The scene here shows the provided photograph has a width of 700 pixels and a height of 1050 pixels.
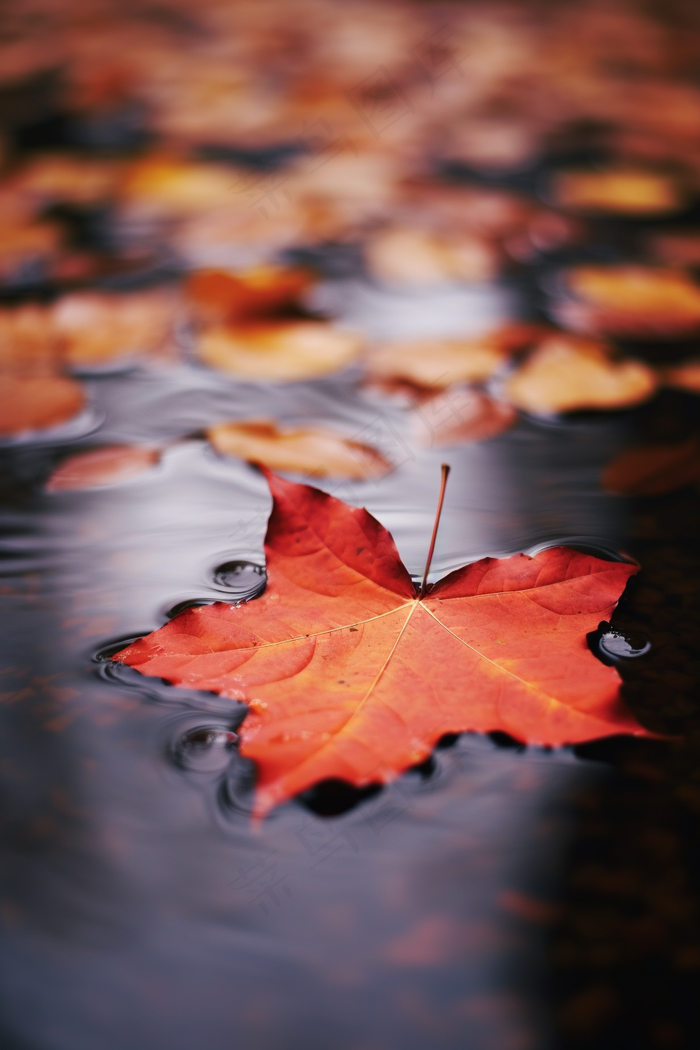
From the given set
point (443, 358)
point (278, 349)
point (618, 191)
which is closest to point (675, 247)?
point (618, 191)

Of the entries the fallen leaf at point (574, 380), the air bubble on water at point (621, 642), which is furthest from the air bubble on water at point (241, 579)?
the fallen leaf at point (574, 380)

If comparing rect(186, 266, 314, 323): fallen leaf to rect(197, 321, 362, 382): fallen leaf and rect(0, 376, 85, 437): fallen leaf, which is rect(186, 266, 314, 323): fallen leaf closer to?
rect(197, 321, 362, 382): fallen leaf

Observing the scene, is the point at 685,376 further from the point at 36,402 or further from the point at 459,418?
the point at 36,402

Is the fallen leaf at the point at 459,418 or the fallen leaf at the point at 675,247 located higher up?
the fallen leaf at the point at 675,247

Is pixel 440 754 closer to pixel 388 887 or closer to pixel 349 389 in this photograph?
pixel 388 887

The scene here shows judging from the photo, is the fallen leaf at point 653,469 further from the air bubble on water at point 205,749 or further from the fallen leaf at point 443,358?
the air bubble on water at point 205,749

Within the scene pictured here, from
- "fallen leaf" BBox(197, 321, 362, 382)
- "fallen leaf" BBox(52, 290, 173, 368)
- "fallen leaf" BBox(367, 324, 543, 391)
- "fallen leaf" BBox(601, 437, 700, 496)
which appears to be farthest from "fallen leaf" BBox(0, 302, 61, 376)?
"fallen leaf" BBox(601, 437, 700, 496)
